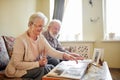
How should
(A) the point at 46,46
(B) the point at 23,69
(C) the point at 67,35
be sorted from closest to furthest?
1. (B) the point at 23,69
2. (A) the point at 46,46
3. (C) the point at 67,35

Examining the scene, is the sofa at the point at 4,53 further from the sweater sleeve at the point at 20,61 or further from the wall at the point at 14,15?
the wall at the point at 14,15

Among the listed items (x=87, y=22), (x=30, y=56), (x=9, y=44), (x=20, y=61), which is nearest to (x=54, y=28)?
(x=9, y=44)

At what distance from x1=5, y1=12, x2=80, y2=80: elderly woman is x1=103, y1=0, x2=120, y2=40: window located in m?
2.57

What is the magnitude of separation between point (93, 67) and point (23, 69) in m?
0.71

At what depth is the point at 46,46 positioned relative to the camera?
179cm

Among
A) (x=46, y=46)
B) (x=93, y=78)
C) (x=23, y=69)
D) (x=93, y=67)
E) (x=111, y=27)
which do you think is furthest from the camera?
(x=111, y=27)

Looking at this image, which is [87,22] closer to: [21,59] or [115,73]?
[115,73]

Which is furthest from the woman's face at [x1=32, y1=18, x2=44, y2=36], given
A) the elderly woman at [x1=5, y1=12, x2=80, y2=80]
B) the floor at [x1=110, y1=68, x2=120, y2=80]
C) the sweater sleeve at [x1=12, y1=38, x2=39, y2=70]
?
the floor at [x1=110, y1=68, x2=120, y2=80]

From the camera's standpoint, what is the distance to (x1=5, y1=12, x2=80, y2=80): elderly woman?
1465 millimetres

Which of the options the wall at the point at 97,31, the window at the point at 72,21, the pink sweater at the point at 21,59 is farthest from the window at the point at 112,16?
the pink sweater at the point at 21,59

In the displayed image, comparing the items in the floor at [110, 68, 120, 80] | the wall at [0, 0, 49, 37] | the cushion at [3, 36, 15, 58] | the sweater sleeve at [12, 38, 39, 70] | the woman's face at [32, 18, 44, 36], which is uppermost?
the wall at [0, 0, 49, 37]

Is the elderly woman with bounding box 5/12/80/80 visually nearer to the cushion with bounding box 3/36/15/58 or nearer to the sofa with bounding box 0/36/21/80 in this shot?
the sofa with bounding box 0/36/21/80

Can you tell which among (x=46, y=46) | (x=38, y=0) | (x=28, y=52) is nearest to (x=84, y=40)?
(x=38, y=0)

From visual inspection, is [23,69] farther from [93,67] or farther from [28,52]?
[93,67]
